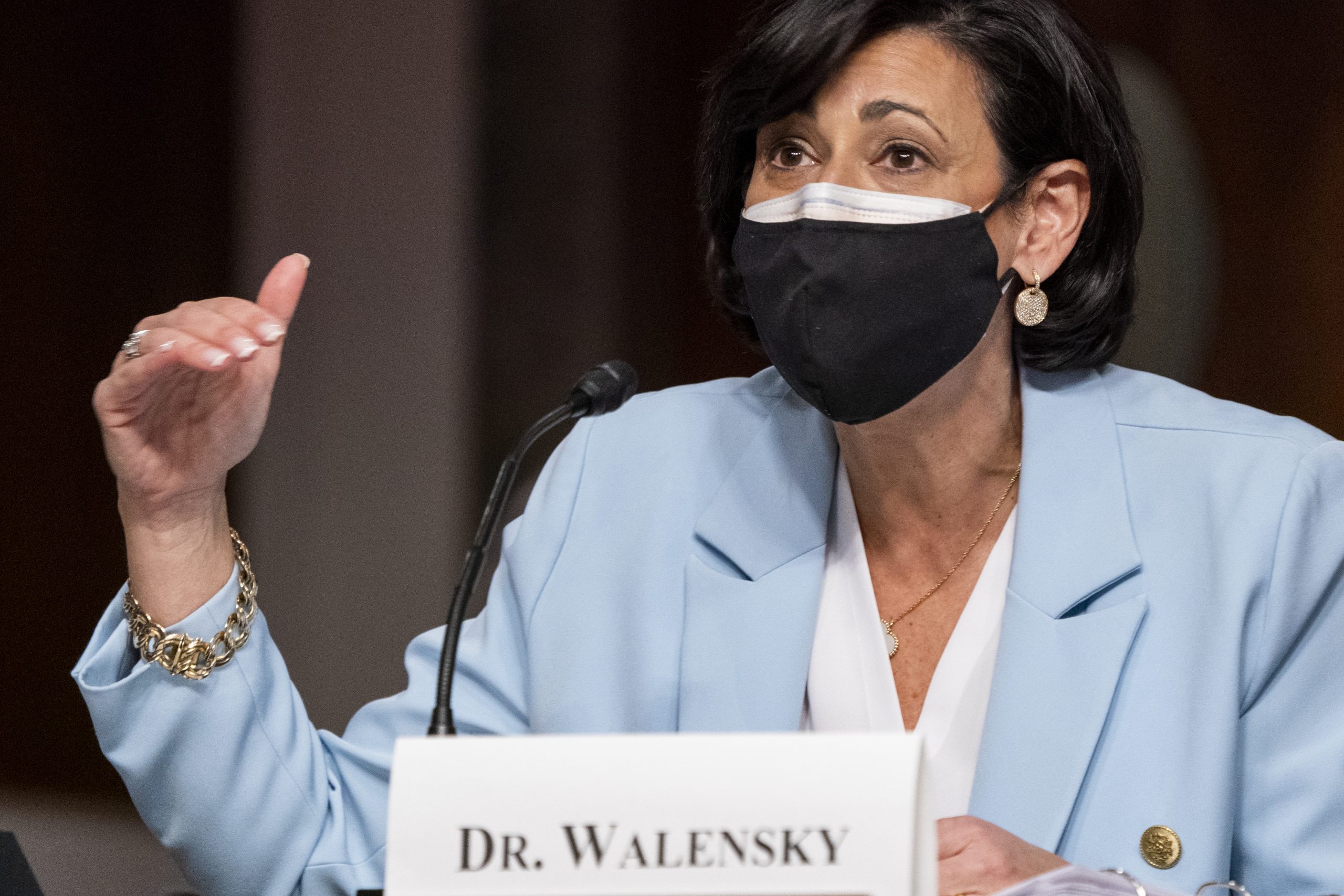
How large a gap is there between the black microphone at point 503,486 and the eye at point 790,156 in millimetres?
465

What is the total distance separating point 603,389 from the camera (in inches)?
47.0

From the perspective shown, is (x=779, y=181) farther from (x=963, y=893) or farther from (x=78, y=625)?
(x=78, y=625)

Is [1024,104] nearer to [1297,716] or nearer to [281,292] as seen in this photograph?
[1297,716]

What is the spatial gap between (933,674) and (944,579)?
0.13 m

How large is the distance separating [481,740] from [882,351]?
0.75 m

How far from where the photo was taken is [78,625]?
2.74 metres

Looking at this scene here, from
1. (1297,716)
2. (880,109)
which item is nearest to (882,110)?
(880,109)

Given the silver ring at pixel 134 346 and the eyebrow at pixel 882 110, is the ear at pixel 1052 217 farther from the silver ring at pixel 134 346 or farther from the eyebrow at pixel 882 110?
the silver ring at pixel 134 346

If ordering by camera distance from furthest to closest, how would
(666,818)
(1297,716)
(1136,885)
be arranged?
(1297,716) → (1136,885) → (666,818)

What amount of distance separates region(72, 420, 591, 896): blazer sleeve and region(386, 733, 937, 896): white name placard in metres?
0.55

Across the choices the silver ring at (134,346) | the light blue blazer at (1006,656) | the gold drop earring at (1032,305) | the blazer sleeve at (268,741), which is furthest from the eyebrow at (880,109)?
the silver ring at (134,346)

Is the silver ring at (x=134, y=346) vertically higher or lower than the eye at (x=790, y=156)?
lower

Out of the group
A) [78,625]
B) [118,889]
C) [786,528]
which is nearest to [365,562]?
[78,625]

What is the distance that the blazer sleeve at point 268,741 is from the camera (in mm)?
1367
